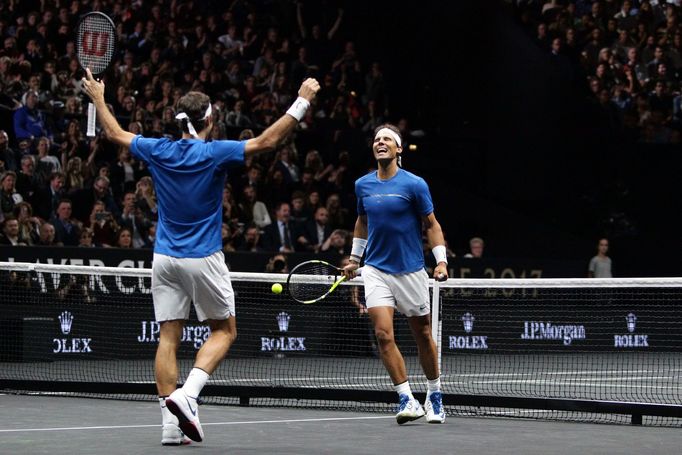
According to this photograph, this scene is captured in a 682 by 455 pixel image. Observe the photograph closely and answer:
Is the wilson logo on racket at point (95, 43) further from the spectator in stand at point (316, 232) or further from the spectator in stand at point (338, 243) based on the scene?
the spectator in stand at point (316, 232)

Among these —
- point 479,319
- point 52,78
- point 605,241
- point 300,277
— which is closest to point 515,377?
point 479,319

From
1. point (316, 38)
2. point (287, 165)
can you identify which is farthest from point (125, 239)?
point (316, 38)

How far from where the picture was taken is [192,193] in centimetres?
895

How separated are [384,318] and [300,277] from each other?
132 cm

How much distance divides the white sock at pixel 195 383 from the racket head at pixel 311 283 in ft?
7.68

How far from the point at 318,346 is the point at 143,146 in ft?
24.9

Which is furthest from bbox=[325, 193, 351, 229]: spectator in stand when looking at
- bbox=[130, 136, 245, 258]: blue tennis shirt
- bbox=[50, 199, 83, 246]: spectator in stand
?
bbox=[130, 136, 245, 258]: blue tennis shirt

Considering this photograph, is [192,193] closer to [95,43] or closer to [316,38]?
[95,43]

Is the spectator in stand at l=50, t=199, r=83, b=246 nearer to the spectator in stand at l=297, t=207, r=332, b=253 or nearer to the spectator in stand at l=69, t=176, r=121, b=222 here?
the spectator in stand at l=69, t=176, r=121, b=222

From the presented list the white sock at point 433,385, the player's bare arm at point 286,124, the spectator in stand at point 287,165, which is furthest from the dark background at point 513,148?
the player's bare arm at point 286,124

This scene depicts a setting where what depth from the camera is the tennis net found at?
42.3 feet

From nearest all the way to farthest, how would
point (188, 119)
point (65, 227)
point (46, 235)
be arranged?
point (188, 119) → point (46, 235) → point (65, 227)

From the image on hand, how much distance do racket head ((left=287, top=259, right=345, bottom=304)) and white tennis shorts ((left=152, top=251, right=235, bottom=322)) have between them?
2098mm

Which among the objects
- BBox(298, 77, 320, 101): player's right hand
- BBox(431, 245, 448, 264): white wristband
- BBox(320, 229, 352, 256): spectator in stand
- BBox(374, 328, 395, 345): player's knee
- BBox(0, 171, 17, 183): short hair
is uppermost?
BBox(0, 171, 17, 183): short hair
